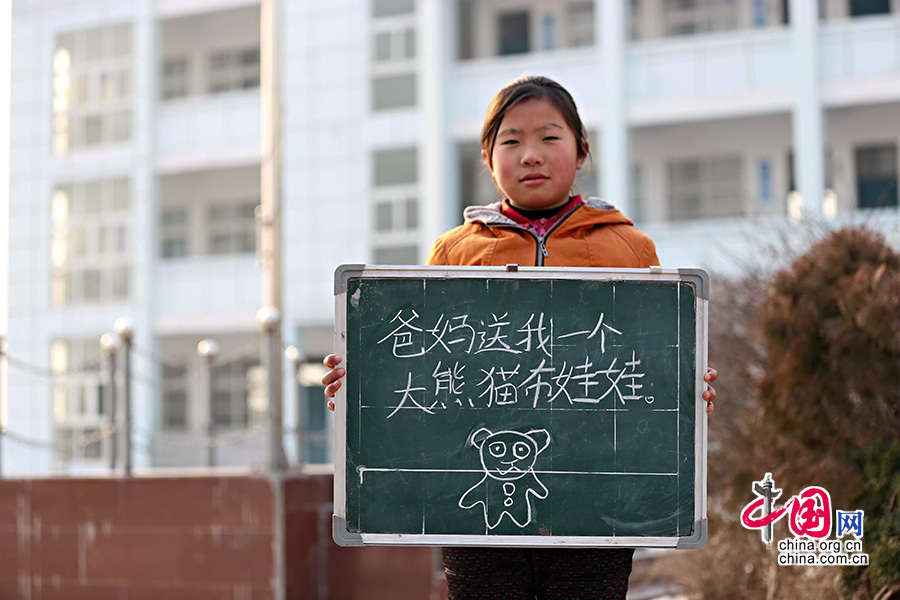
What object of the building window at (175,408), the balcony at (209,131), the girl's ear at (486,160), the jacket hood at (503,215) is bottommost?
the building window at (175,408)

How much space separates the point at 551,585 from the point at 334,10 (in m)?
19.1

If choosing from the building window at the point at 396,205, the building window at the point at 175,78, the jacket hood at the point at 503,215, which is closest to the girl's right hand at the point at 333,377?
the jacket hood at the point at 503,215

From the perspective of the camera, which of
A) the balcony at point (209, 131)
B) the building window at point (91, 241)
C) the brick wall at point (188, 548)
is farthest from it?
the building window at point (91, 241)

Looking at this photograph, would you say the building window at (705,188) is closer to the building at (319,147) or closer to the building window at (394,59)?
the building at (319,147)

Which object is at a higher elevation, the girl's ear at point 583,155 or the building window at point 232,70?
the building window at point 232,70

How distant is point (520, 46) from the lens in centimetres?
2073

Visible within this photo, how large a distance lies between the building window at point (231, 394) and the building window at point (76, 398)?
2.30 m

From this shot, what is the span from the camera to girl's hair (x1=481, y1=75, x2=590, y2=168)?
3.06 meters

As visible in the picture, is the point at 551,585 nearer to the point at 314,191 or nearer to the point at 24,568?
the point at 24,568

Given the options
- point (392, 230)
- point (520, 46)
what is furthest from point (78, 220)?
point (520, 46)

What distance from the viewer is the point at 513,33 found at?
821 inches

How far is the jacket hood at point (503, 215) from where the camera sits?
3.04 metres

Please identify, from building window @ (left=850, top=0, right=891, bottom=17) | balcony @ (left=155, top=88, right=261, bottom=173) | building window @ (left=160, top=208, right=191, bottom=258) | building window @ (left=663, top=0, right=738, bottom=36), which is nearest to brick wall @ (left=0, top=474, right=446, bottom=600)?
balcony @ (left=155, top=88, right=261, bottom=173)

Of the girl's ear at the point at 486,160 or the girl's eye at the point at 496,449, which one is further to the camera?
the girl's ear at the point at 486,160
